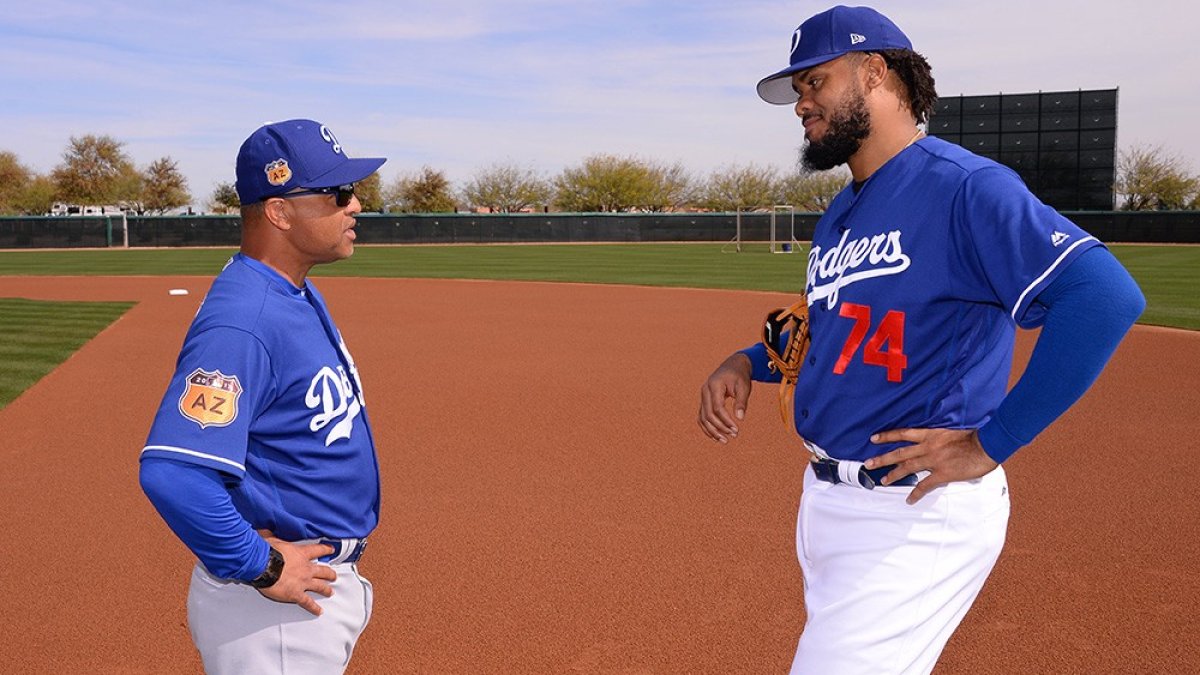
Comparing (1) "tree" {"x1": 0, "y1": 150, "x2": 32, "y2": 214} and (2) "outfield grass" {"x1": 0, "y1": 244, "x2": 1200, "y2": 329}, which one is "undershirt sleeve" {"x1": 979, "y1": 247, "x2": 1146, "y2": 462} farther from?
(1) "tree" {"x1": 0, "y1": 150, "x2": 32, "y2": 214}

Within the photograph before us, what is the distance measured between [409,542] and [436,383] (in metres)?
4.78

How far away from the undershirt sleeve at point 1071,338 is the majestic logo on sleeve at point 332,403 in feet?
5.12

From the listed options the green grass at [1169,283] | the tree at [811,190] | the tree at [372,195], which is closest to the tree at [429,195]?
the tree at [372,195]

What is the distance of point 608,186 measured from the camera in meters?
97.0

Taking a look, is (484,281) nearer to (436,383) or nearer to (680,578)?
(436,383)

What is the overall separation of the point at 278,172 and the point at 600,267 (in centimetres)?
2760

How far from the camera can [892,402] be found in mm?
2492

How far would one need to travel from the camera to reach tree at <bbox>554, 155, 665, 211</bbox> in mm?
96750

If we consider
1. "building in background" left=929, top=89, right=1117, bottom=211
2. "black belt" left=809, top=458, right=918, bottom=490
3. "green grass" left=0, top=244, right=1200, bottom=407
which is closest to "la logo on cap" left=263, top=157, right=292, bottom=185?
"black belt" left=809, top=458, right=918, bottom=490

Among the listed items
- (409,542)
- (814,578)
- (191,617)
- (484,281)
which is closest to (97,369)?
(409,542)

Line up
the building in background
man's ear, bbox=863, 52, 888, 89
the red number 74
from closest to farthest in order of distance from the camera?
the red number 74, man's ear, bbox=863, 52, 888, 89, the building in background

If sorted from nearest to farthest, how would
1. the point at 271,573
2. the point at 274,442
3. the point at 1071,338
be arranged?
the point at 1071,338
the point at 271,573
the point at 274,442

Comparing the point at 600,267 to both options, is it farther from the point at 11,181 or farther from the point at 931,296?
the point at 11,181

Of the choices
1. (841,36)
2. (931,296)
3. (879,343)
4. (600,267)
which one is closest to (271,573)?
(879,343)
